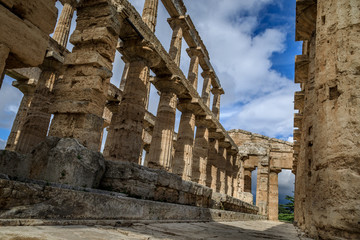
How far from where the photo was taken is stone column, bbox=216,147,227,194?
788 inches

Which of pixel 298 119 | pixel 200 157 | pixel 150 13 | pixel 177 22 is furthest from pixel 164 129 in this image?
pixel 177 22

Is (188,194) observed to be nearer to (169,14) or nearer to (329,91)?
(329,91)

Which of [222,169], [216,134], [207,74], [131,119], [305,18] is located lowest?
[131,119]

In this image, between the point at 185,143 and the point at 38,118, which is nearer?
the point at 38,118

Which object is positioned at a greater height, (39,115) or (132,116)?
(39,115)

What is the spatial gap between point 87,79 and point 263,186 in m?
19.3

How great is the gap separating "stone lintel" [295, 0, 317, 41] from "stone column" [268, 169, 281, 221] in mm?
18574

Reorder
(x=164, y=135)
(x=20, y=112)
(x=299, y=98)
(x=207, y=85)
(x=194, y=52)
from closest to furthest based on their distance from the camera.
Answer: (x=299, y=98) → (x=164, y=135) → (x=20, y=112) → (x=194, y=52) → (x=207, y=85)

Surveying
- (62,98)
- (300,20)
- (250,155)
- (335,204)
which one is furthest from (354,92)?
(250,155)

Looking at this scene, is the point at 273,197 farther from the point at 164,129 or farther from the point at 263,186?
the point at 164,129

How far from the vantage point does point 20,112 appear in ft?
48.2

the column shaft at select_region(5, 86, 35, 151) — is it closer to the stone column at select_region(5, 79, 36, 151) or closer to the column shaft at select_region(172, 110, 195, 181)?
the stone column at select_region(5, 79, 36, 151)

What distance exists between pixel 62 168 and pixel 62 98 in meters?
2.71

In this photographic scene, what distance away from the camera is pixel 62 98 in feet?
22.5
